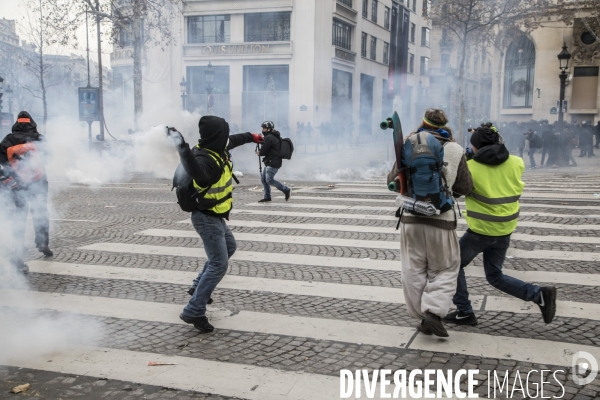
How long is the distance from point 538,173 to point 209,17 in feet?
88.1

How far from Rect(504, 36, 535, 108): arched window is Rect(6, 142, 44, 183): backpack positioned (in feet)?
114

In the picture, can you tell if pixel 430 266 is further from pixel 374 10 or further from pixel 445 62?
pixel 445 62

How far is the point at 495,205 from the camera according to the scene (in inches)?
179

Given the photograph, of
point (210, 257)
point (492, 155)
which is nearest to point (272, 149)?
point (210, 257)

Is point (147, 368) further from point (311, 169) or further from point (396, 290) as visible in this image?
point (311, 169)

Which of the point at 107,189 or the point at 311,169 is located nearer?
the point at 107,189

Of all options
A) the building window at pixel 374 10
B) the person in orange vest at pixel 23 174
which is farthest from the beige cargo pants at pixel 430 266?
the building window at pixel 374 10

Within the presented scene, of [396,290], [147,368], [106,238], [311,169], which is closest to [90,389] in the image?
[147,368]

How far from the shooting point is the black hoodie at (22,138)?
6.47 m

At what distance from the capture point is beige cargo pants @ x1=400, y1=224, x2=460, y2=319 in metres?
4.33

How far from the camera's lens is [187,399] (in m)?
3.60

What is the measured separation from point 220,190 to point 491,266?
2.33 meters

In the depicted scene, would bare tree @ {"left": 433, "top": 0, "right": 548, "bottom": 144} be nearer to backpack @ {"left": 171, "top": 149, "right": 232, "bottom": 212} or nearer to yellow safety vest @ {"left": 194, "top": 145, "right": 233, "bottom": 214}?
yellow safety vest @ {"left": 194, "top": 145, "right": 233, "bottom": 214}

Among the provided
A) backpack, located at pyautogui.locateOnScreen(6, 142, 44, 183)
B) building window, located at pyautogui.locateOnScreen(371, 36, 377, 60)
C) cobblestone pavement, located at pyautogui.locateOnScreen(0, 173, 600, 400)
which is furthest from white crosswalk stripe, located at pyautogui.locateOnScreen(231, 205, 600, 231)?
building window, located at pyautogui.locateOnScreen(371, 36, 377, 60)
